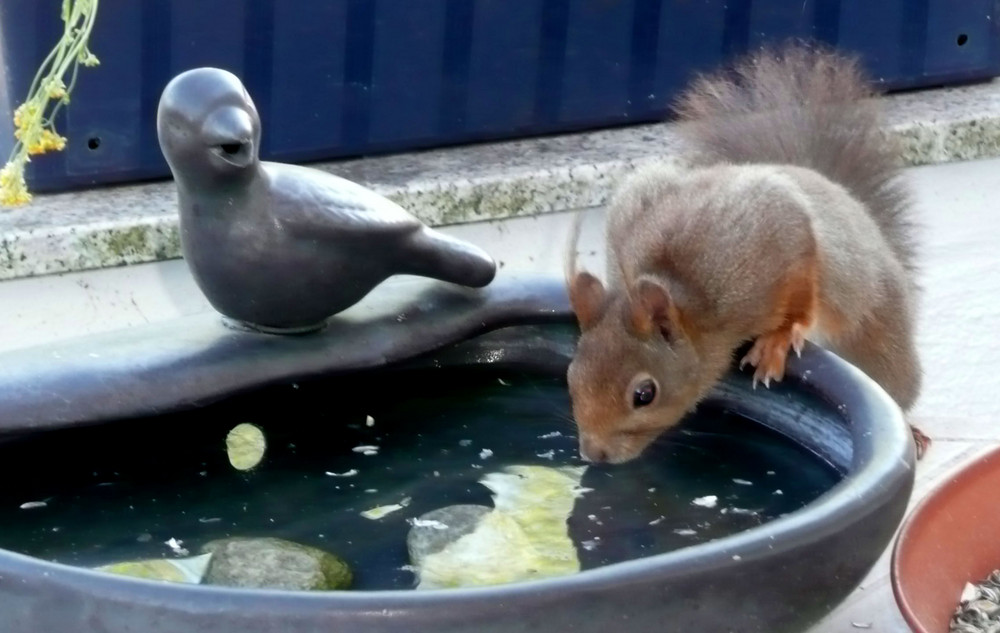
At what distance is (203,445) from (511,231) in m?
0.92

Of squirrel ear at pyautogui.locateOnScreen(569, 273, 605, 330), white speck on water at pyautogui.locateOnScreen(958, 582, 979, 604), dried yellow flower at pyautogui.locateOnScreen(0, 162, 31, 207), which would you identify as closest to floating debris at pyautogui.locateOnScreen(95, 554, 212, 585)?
dried yellow flower at pyautogui.locateOnScreen(0, 162, 31, 207)

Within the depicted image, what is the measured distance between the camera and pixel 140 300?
1.73 metres

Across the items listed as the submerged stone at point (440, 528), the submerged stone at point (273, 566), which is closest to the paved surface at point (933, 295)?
the submerged stone at point (440, 528)

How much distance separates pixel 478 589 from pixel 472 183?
4.00 ft

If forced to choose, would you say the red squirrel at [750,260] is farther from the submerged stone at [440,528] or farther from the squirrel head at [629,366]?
the submerged stone at [440,528]

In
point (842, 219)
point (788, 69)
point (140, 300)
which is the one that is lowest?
point (140, 300)

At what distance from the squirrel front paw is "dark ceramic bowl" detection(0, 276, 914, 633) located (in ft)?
0.06

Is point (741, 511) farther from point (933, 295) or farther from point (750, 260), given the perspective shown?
point (933, 295)

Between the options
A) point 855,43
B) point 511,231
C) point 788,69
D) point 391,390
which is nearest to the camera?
point 391,390

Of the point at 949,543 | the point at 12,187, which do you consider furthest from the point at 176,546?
the point at 949,543

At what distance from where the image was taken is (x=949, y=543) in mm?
1060

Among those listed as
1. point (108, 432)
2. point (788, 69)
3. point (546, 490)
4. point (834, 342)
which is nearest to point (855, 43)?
point (788, 69)

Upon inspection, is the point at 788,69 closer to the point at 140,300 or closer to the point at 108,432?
the point at 140,300

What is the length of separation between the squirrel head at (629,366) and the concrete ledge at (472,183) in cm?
56
